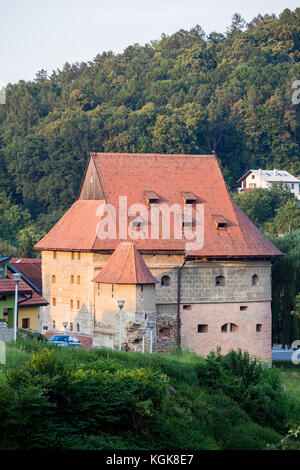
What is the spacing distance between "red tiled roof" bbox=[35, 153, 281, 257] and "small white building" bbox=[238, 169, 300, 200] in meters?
55.8

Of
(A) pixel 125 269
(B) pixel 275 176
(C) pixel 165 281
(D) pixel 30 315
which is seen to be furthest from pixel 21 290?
(B) pixel 275 176

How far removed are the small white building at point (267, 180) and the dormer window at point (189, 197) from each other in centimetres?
5726

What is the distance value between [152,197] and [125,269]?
6728 mm

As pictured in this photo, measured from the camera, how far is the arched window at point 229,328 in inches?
1868

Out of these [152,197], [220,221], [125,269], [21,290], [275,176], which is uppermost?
[275,176]

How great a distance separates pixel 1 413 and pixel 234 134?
100 m

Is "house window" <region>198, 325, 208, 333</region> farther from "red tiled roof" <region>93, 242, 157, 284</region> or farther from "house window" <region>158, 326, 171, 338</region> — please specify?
"red tiled roof" <region>93, 242, 157, 284</region>

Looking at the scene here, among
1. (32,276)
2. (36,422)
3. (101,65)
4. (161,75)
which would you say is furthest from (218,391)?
(101,65)

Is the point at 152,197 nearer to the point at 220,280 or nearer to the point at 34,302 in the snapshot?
the point at 220,280

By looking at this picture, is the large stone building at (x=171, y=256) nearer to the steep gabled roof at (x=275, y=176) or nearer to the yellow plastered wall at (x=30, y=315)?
the yellow plastered wall at (x=30, y=315)

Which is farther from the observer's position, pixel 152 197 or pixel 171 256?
pixel 152 197

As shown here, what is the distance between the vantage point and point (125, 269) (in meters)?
42.3

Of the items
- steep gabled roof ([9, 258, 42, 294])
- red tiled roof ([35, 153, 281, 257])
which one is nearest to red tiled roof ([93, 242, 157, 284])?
red tiled roof ([35, 153, 281, 257])


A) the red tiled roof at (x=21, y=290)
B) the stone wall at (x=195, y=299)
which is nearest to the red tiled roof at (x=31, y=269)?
the stone wall at (x=195, y=299)
